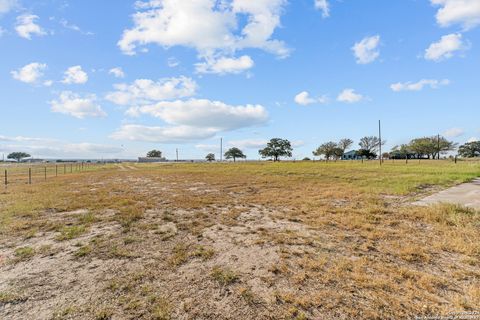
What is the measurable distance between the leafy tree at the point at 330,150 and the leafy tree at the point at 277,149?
1138 cm

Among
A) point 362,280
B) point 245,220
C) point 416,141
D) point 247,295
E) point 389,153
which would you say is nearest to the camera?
point 247,295

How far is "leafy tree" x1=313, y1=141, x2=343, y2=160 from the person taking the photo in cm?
8844

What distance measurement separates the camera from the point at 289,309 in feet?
9.76

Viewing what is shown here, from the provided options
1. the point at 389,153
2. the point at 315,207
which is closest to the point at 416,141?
the point at 389,153

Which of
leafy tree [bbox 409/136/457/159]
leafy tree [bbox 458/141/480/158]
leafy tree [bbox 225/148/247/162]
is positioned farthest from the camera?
leafy tree [bbox 225/148/247/162]

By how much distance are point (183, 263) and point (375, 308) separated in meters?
2.94

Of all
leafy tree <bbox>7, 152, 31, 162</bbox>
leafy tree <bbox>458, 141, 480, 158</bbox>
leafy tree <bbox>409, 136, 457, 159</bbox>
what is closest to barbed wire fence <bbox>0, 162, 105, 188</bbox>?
→ leafy tree <bbox>409, 136, 457, 159</bbox>

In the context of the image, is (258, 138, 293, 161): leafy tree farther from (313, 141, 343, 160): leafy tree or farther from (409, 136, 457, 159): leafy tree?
(409, 136, 457, 159): leafy tree

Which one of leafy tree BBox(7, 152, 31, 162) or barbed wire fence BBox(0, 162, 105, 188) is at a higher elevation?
leafy tree BBox(7, 152, 31, 162)

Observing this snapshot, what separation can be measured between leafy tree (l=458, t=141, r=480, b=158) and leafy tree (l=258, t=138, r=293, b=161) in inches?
2281

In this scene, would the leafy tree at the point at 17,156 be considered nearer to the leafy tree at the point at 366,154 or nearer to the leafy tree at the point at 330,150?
the leafy tree at the point at 330,150

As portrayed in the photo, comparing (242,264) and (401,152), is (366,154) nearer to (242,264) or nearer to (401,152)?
(401,152)

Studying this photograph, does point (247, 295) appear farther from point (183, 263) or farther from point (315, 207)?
point (315, 207)

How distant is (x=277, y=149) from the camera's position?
91.3m
